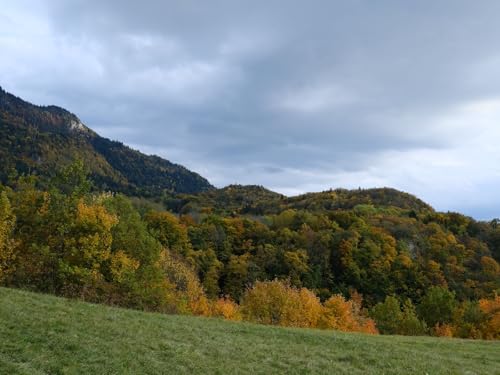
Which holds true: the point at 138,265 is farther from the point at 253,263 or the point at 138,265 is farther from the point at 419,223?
the point at 419,223

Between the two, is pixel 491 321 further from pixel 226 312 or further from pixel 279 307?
pixel 226 312

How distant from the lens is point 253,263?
111438 mm

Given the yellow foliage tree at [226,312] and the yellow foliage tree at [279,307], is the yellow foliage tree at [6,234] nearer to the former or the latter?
the yellow foliage tree at [226,312]

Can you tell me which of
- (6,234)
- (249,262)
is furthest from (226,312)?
(249,262)

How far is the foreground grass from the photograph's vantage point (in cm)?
1226

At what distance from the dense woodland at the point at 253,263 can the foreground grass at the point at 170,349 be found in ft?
56.6

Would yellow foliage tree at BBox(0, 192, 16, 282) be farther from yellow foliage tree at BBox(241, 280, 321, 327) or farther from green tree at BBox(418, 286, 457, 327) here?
green tree at BBox(418, 286, 457, 327)

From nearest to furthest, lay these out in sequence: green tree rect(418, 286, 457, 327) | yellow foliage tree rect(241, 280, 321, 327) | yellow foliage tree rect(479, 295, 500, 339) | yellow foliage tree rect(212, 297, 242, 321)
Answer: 1. yellow foliage tree rect(241, 280, 321, 327)
2. yellow foliage tree rect(212, 297, 242, 321)
3. yellow foliage tree rect(479, 295, 500, 339)
4. green tree rect(418, 286, 457, 327)

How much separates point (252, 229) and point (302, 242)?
62.3ft

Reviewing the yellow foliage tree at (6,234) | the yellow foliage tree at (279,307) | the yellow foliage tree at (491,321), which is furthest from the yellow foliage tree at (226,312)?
the yellow foliage tree at (491,321)

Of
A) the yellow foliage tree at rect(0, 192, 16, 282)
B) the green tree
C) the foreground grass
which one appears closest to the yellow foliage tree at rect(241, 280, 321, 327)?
the green tree

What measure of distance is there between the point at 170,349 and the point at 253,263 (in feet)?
319

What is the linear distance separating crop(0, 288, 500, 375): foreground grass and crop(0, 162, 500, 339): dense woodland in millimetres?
17245

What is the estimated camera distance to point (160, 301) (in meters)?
43.5
